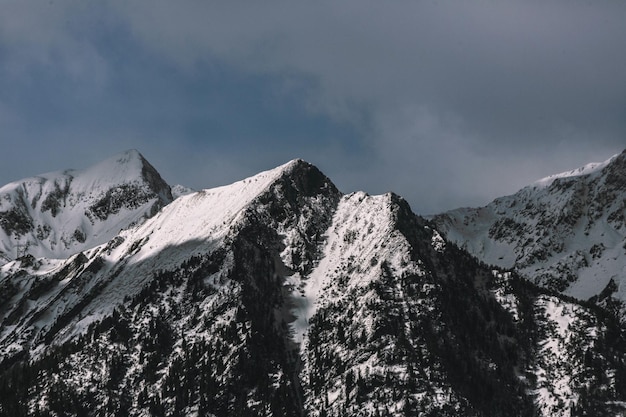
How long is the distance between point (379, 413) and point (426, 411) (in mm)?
12118

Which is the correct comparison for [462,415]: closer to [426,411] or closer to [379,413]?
[426,411]

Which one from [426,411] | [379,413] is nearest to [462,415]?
[426,411]

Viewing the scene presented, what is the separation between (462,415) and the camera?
198250 mm

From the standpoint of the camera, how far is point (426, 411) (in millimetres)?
198000

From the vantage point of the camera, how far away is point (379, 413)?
198625mm

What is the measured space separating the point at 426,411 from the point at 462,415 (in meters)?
9.41

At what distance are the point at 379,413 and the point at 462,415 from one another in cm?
2143
